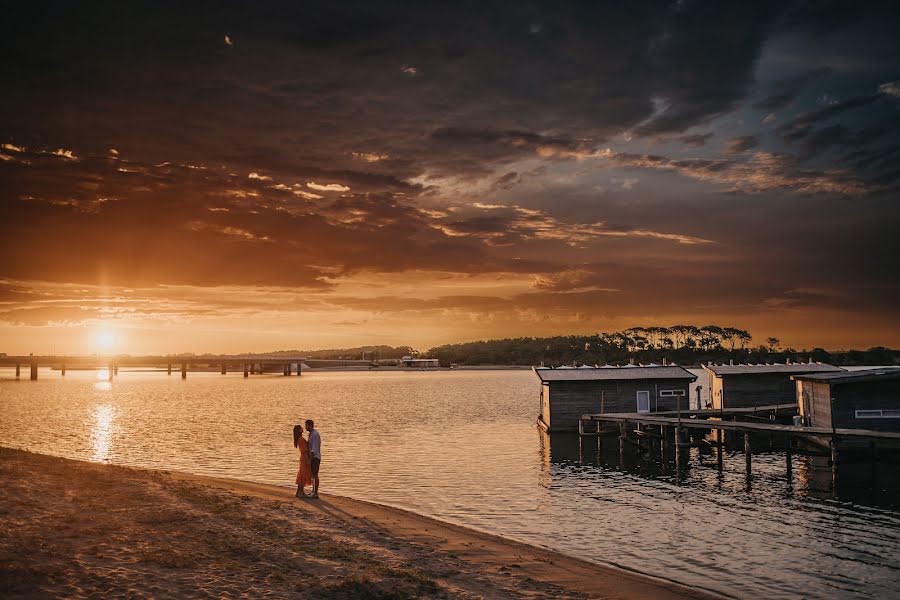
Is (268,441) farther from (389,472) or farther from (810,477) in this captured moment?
(810,477)

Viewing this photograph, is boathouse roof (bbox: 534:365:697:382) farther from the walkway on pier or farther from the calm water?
the calm water

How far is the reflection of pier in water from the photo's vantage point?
108 feet

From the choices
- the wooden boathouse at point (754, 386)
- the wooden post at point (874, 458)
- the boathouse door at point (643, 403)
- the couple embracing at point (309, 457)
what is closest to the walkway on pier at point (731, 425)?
the wooden post at point (874, 458)

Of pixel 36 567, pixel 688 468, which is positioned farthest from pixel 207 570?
pixel 688 468

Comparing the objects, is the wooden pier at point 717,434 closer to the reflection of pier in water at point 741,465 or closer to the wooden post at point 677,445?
the wooden post at point 677,445

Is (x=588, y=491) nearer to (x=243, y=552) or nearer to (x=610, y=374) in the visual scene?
(x=243, y=552)

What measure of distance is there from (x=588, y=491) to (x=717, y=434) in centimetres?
1814

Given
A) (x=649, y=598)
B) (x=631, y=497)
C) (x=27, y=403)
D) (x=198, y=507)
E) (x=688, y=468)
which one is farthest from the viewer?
(x=27, y=403)

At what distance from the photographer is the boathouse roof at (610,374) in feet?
175

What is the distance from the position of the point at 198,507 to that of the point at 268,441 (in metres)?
31.7

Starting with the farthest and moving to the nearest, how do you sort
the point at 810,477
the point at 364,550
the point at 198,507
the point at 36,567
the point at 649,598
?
the point at 810,477, the point at 198,507, the point at 364,550, the point at 649,598, the point at 36,567

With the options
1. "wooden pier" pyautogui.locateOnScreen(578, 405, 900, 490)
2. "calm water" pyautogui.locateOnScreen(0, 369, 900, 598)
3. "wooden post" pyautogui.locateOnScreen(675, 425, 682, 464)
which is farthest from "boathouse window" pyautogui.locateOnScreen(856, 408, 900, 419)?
"wooden post" pyautogui.locateOnScreen(675, 425, 682, 464)

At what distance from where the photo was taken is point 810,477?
36062 millimetres

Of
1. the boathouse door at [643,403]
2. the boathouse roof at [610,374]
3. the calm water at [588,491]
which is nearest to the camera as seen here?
the calm water at [588,491]
